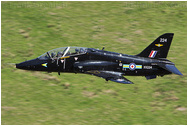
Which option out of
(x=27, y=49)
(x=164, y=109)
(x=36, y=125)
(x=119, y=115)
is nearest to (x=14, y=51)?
(x=27, y=49)

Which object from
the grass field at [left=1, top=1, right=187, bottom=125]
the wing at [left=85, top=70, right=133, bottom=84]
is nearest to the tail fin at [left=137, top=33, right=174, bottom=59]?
the wing at [left=85, top=70, right=133, bottom=84]

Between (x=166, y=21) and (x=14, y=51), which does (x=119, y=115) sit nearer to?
(x=14, y=51)

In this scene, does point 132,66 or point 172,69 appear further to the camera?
point 132,66

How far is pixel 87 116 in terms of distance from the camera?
107 ft

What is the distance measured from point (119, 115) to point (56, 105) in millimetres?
5095

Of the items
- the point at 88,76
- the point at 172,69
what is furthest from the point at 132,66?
the point at 88,76

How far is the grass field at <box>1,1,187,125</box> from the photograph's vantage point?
3300 cm

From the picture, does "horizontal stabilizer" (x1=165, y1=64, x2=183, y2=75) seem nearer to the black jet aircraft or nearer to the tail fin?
the black jet aircraft

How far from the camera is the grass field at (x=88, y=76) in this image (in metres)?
33.0

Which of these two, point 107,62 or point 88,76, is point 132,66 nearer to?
point 107,62

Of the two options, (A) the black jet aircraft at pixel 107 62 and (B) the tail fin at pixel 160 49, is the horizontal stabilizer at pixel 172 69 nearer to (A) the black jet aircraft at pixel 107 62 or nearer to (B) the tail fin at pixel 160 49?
(A) the black jet aircraft at pixel 107 62

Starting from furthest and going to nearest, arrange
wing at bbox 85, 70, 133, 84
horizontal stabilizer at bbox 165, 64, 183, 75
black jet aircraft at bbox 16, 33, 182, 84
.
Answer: black jet aircraft at bbox 16, 33, 182, 84 < horizontal stabilizer at bbox 165, 64, 183, 75 < wing at bbox 85, 70, 133, 84

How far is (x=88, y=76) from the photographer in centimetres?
3638

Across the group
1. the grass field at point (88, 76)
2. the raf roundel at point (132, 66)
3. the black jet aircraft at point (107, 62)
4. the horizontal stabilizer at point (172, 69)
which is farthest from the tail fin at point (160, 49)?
the grass field at point (88, 76)
